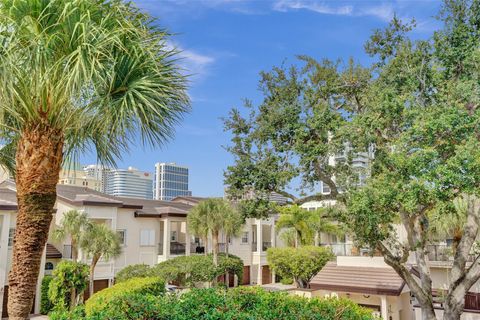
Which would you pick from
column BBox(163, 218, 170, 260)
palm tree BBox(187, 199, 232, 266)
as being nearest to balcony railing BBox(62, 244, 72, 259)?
column BBox(163, 218, 170, 260)

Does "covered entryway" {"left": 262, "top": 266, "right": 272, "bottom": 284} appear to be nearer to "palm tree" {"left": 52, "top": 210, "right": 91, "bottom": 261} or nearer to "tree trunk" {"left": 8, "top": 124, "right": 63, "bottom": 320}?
"palm tree" {"left": 52, "top": 210, "right": 91, "bottom": 261}

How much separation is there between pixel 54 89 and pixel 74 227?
18930mm

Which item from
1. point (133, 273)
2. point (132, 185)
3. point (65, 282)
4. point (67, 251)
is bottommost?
point (65, 282)

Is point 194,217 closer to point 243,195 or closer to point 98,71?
point 243,195

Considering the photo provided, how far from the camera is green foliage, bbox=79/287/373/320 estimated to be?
6.29 meters

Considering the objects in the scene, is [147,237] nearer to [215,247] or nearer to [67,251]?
[67,251]

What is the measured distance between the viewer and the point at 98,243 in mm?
22641

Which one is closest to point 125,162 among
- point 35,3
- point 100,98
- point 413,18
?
point 100,98

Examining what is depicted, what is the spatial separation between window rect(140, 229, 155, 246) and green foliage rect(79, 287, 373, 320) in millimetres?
21606

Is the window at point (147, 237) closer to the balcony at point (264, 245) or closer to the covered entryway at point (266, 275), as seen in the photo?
the balcony at point (264, 245)

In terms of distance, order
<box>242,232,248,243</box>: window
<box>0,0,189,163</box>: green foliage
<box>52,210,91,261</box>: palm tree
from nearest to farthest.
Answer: <box>0,0,189,163</box>: green foliage, <box>52,210,91,261</box>: palm tree, <box>242,232,248,243</box>: window

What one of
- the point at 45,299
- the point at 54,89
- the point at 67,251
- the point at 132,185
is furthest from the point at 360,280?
the point at 132,185

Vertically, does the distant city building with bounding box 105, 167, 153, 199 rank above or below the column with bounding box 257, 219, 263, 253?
above

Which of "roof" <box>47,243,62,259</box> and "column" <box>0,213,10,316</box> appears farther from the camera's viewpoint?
"roof" <box>47,243,62,259</box>
